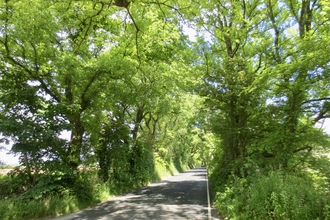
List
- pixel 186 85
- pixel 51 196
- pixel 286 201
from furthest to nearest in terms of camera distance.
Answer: pixel 186 85
pixel 51 196
pixel 286 201

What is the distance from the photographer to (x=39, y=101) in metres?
9.96

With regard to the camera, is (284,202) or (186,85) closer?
(284,202)

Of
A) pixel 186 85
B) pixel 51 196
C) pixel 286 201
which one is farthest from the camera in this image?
pixel 186 85

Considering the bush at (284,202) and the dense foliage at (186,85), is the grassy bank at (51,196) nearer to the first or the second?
the dense foliage at (186,85)

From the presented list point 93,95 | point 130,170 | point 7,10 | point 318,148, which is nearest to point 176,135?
point 130,170

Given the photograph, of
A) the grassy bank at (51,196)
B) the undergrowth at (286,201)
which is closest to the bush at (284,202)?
the undergrowth at (286,201)

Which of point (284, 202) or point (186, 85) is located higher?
point (186, 85)

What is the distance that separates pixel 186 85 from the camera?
44.3 ft

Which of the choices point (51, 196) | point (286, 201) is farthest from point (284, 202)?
point (51, 196)

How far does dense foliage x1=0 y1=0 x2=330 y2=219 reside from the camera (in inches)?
307

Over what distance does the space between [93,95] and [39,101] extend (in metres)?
2.98

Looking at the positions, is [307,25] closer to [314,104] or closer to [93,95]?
[314,104]

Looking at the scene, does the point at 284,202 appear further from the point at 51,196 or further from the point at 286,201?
the point at 51,196

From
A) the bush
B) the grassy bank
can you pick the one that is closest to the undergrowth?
the bush
